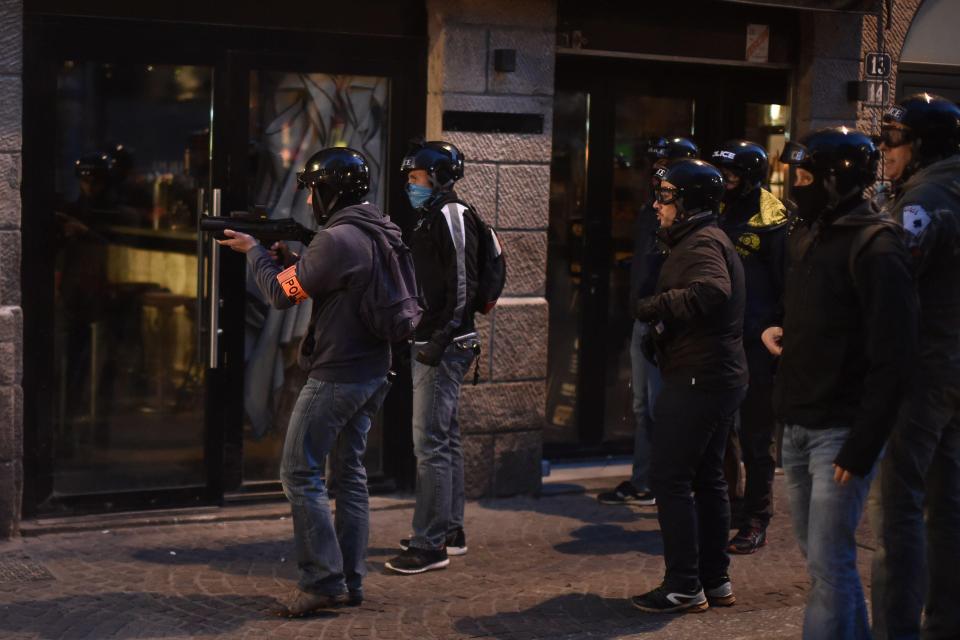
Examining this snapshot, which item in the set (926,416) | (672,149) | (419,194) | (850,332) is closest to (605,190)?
(672,149)

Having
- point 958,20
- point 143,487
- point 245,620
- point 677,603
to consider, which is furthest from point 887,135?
point 958,20

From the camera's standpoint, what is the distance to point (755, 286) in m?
7.59

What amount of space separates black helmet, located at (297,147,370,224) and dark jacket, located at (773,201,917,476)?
1.94 m

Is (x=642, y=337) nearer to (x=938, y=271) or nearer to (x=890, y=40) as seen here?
(x=938, y=271)

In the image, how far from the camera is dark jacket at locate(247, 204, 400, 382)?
5977mm

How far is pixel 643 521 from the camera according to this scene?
8156mm

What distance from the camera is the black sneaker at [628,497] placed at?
8.52m

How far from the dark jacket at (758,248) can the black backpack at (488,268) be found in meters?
1.28

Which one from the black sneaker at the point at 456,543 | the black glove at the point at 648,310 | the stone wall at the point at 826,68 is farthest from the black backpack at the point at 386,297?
the stone wall at the point at 826,68

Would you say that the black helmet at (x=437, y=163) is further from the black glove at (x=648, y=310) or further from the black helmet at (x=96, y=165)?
the black helmet at (x=96, y=165)

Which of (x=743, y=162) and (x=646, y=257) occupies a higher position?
(x=743, y=162)

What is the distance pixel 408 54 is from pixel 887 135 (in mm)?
3439

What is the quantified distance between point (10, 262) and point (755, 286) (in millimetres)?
3663

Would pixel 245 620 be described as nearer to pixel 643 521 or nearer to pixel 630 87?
pixel 643 521
